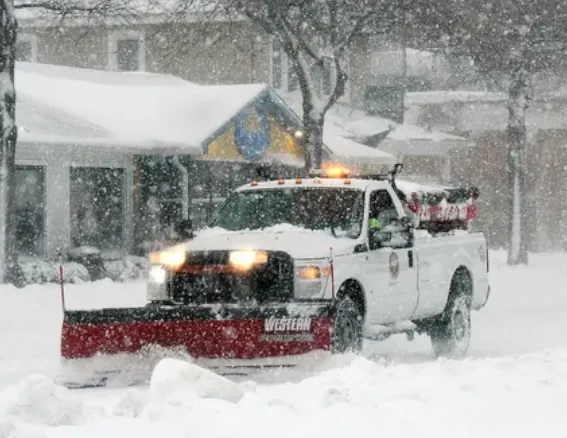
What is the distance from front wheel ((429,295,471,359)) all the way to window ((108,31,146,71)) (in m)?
26.7

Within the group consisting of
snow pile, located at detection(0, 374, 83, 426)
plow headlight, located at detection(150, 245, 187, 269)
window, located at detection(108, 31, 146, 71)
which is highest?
window, located at detection(108, 31, 146, 71)

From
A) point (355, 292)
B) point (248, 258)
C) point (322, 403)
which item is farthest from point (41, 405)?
point (355, 292)

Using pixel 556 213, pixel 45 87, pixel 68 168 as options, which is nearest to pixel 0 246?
pixel 68 168

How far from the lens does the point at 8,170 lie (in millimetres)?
21844

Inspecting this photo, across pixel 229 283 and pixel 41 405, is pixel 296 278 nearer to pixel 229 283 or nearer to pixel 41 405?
pixel 229 283

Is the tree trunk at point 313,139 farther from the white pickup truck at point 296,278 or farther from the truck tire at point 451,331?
the white pickup truck at point 296,278

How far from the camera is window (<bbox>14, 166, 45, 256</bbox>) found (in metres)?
26.5

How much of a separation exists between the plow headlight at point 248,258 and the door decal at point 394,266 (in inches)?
83.7

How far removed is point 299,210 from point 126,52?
95.0 ft

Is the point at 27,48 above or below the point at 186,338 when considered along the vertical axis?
above

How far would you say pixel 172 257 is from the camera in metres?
12.0

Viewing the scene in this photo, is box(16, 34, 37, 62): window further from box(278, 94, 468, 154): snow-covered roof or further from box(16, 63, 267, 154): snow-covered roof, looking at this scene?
box(278, 94, 468, 154): snow-covered roof

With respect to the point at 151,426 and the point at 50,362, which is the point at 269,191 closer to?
the point at 50,362

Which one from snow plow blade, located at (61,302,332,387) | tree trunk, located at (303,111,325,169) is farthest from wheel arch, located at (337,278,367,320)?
tree trunk, located at (303,111,325,169)
